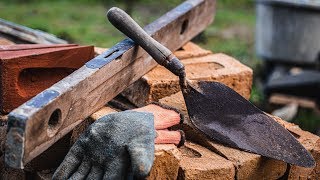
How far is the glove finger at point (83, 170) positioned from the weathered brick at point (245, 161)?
23.8 inches

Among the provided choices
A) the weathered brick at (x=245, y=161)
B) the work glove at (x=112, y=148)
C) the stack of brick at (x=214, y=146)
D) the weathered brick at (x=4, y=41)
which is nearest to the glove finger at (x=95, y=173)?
the work glove at (x=112, y=148)

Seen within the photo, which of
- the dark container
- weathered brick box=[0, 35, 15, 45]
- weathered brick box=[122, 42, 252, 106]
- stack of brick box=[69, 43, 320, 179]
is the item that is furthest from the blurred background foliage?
weathered brick box=[0, 35, 15, 45]

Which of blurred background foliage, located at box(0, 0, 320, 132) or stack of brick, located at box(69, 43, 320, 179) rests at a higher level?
stack of brick, located at box(69, 43, 320, 179)

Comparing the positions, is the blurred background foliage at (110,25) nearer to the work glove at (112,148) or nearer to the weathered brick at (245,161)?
the weathered brick at (245,161)

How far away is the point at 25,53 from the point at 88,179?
81 cm

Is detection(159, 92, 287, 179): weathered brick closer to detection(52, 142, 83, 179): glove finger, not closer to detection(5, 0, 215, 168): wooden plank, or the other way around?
detection(5, 0, 215, 168): wooden plank

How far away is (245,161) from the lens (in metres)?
2.91

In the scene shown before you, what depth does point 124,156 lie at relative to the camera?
264cm

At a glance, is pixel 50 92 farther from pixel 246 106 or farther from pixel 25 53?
pixel 246 106

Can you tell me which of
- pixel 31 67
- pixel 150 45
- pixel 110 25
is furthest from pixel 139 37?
pixel 110 25

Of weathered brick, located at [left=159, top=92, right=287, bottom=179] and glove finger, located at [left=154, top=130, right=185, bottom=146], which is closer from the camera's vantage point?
glove finger, located at [left=154, top=130, right=185, bottom=146]

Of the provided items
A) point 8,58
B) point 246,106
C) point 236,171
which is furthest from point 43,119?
point 246,106

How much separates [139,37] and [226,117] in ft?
1.95

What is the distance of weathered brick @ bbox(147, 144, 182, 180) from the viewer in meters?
2.70
